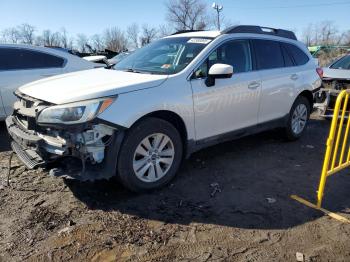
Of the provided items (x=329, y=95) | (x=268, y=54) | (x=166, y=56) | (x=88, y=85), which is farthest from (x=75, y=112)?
(x=329, y=95)

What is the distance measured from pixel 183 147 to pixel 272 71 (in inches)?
78.6

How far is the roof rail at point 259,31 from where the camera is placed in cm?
505

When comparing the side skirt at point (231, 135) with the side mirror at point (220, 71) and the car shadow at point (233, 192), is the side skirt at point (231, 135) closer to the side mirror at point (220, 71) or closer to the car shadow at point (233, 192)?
the car shadow at point (233, 192)

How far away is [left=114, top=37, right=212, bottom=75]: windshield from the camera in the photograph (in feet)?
14.7

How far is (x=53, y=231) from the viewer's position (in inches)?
135

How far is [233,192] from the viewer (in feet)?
14.0

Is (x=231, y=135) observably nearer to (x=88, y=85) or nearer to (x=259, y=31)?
(x=259, y=31)

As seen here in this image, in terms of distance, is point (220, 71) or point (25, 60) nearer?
point (220, 71)

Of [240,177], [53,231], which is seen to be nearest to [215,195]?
[240,177]

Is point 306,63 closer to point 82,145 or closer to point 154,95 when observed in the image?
point 154,95

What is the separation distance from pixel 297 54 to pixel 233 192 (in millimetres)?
3100

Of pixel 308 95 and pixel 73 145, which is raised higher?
pixel 308 95

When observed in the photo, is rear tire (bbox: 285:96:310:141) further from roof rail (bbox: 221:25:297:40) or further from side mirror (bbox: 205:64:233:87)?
side mirror (bbox: 205:64:233:87)

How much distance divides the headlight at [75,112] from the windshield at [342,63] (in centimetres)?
692
